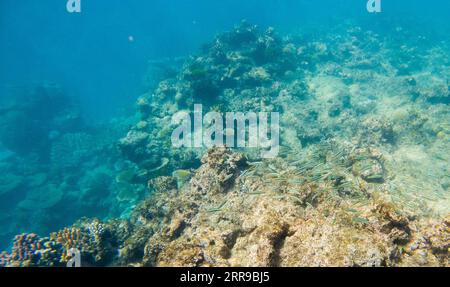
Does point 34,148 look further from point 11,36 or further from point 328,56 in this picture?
point 11,36

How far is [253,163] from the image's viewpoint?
742 cm

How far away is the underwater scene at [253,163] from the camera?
468 cm

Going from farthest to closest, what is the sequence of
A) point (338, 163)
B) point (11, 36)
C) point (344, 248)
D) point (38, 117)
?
point (11, 36) < point (38, 117) < point (338, 163) < point (344, 248)

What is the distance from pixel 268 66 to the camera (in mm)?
17594

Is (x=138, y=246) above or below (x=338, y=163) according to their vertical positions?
below

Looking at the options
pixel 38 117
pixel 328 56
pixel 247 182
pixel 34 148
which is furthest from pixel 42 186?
pixel 328 56

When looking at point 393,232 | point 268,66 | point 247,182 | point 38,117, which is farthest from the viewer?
point 38,117

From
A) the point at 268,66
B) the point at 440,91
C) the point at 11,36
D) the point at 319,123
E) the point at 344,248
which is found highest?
the point at 11,36

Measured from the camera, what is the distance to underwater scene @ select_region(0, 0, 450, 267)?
4.68 metres

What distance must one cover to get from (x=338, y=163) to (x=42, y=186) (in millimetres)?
18204

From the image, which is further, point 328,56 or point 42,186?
point 328,56

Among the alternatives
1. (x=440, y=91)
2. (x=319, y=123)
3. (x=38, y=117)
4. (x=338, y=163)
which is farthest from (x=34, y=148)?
(x=440, y=91)
